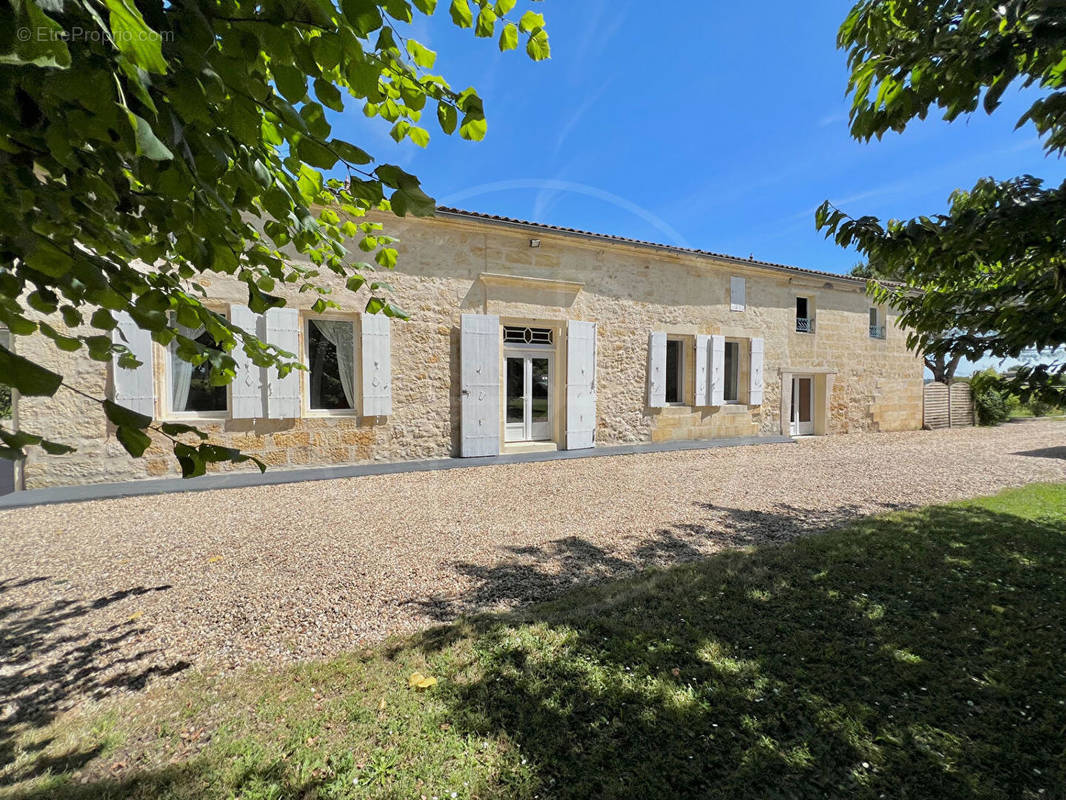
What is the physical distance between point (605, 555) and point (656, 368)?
20.7 feet

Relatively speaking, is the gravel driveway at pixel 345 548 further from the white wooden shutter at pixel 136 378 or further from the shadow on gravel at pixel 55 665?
the white wooden shutter at pixel 136 378

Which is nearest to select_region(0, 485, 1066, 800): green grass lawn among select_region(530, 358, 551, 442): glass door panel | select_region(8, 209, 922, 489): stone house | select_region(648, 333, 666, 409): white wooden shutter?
select_region(8, 209, 922, 489): stone house

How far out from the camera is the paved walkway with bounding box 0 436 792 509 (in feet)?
17.8

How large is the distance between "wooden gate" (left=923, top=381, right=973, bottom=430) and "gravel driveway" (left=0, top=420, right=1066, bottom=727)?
21.9 ft

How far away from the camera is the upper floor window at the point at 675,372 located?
9914 millimetres

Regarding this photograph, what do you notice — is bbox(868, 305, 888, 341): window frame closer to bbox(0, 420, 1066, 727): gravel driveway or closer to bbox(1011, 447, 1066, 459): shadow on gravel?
bbox(1011, 447, 1066, 459): shadow on gravel

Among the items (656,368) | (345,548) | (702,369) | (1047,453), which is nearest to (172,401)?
(345,548)

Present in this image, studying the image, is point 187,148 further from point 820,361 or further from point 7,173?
point 820,361

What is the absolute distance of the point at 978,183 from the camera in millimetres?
2803

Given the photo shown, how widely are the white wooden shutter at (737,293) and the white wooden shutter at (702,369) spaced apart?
1250 millimetres

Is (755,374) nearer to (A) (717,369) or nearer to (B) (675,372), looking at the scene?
(A) (717,369)

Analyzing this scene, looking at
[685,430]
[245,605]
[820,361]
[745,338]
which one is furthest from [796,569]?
[820,361]

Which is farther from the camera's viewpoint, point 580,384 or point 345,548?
point 580,384

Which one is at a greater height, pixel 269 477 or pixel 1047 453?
pixel 1047 453
